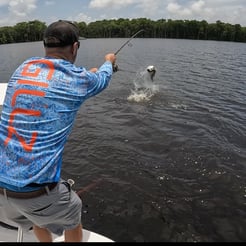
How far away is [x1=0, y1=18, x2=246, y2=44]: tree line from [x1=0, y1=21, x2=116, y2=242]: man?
4509 inches

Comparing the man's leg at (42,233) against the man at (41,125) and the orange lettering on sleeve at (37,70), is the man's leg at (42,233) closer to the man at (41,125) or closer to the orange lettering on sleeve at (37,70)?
the man at (41,125)

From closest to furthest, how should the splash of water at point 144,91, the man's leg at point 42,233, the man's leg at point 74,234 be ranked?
1. the man's leg at point 74,234
2. the man's leg at point 42,233
3. the splash of water at point 144,91

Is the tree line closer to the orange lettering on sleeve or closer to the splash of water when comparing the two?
the splash of water

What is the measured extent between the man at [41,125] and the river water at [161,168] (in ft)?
11.0

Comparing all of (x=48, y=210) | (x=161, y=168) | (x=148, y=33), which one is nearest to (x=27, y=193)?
(x=48, y=210)

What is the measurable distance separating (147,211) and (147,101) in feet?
33.6

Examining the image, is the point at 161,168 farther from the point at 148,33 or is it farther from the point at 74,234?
the point at 148,33

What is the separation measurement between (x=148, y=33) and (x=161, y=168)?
111760 mm

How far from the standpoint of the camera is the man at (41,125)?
266cm

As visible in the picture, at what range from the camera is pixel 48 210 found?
9.57ft

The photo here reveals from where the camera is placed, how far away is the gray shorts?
2842 millimetres

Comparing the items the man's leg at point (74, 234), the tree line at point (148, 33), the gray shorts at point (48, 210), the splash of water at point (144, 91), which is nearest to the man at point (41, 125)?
the gray shorts at point (48, 210)

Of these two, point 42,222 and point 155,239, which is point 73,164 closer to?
point 155,239

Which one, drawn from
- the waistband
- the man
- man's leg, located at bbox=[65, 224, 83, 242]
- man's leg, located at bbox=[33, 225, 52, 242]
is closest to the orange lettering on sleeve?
the man
